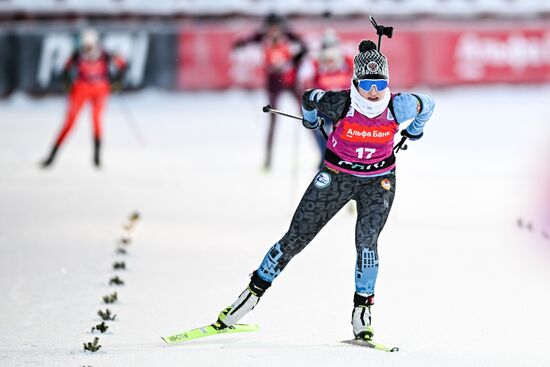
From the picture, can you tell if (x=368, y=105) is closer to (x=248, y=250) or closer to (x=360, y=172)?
(x=360, y=172)

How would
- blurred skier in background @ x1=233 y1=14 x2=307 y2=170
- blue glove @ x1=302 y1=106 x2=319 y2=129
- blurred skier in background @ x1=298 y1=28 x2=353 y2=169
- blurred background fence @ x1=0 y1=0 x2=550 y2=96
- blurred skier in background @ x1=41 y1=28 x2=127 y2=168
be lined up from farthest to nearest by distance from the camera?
blurred background fence @ x1=0 y1=0 x2=550 y2=96
blurred skier in background @ x1=41 y1=28 x2=127 y2=168
blurred skier in background @ x1=233 y1=14 x2=307 y2=170
blurred skier in background @ x1=298 y1=28 x2=353 y2=169
blue glove @ x1=302 y1=106 x2=319 y2=129

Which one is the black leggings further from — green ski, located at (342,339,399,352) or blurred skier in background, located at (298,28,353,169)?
blurred skier in background, located at (298,28,353,169)

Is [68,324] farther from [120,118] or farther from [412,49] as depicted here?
[412,49]

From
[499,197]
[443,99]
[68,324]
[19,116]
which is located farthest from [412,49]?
[68,324]

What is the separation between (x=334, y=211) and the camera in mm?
7547

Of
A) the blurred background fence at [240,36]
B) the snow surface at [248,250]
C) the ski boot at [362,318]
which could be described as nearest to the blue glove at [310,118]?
the ski boot at [362,318]

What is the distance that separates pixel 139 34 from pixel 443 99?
235 inches

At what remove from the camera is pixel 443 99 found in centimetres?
2409

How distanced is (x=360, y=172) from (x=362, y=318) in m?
0.87

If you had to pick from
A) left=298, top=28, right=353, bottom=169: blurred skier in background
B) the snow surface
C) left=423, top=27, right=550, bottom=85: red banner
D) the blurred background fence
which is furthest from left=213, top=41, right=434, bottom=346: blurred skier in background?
left=423, top=27, right=550, bottom=85: red banner

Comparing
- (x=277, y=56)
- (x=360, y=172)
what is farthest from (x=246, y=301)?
(x=277, y=56)

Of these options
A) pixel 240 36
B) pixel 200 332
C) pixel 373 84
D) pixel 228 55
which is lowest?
pixel 200 332

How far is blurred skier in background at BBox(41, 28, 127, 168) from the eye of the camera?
1656 centimetres

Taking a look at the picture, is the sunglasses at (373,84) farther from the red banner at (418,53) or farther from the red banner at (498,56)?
the red banner at (498,56)
